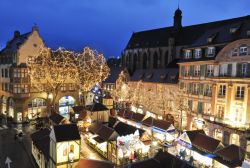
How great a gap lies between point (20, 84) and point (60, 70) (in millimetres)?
8622

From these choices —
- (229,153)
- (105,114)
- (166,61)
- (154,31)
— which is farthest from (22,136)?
(154,31)

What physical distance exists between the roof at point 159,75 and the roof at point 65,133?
2855cm

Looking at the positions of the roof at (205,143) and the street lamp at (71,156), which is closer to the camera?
the street lamp at (71,156)

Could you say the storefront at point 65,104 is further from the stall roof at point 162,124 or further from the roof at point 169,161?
the roof at point 169,161

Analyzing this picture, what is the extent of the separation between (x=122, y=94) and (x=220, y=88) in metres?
25.0

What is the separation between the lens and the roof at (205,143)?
25.5 meters

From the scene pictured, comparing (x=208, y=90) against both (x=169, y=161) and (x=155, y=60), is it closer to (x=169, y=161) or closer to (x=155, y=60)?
(x=169, y=161)

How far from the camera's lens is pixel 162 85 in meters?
47.2

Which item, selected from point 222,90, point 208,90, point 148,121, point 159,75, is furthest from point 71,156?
point 159,75

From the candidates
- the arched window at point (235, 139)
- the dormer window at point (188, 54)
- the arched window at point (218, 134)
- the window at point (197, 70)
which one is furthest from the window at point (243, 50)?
the arched window at point (218, 134)

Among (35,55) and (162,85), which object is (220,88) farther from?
(35,55)

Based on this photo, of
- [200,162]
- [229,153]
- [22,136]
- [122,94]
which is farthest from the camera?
[122,94]

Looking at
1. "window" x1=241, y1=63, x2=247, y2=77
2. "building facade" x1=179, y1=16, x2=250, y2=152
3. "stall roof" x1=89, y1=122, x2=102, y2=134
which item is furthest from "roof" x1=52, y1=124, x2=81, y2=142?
"window" x1=241, y1=63, x2=247, y2=77

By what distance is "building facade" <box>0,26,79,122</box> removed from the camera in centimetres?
4256
